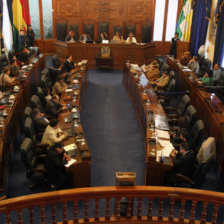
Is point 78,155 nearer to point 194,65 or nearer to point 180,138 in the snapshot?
point 180,138

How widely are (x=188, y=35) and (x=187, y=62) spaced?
3.88 metres

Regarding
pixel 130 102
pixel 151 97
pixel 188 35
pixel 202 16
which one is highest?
pixel 202 16

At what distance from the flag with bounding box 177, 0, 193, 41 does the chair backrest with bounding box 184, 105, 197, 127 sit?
884 cm

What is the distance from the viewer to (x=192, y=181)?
5.45 metres

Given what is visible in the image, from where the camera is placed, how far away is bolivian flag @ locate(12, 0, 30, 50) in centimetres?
1428

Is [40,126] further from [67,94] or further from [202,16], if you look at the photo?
[202,16]

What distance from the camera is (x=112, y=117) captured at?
30.0 feet

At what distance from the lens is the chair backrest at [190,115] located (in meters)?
7.14

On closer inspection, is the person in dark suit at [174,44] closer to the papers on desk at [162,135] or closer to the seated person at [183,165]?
the papers on desk at [162,135]

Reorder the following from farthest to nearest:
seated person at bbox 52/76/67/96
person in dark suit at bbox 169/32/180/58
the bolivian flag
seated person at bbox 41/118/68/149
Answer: person in dark suit at bbox 169/32/180/58 < the bolivian flag < seated person at bbox 52/76/67/96 < seated person at bbox 41/118/68/149

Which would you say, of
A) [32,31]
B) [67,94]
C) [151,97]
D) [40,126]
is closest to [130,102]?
[151,97]

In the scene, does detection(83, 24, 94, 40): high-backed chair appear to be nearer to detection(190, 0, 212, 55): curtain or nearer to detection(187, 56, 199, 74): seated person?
detection(190, 0, 212, 55): curtain

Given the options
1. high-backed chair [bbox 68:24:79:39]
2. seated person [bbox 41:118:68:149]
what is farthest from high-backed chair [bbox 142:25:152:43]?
seated person [bbox 41:118:68:149]

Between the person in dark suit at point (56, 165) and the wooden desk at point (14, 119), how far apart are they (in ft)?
2.92
